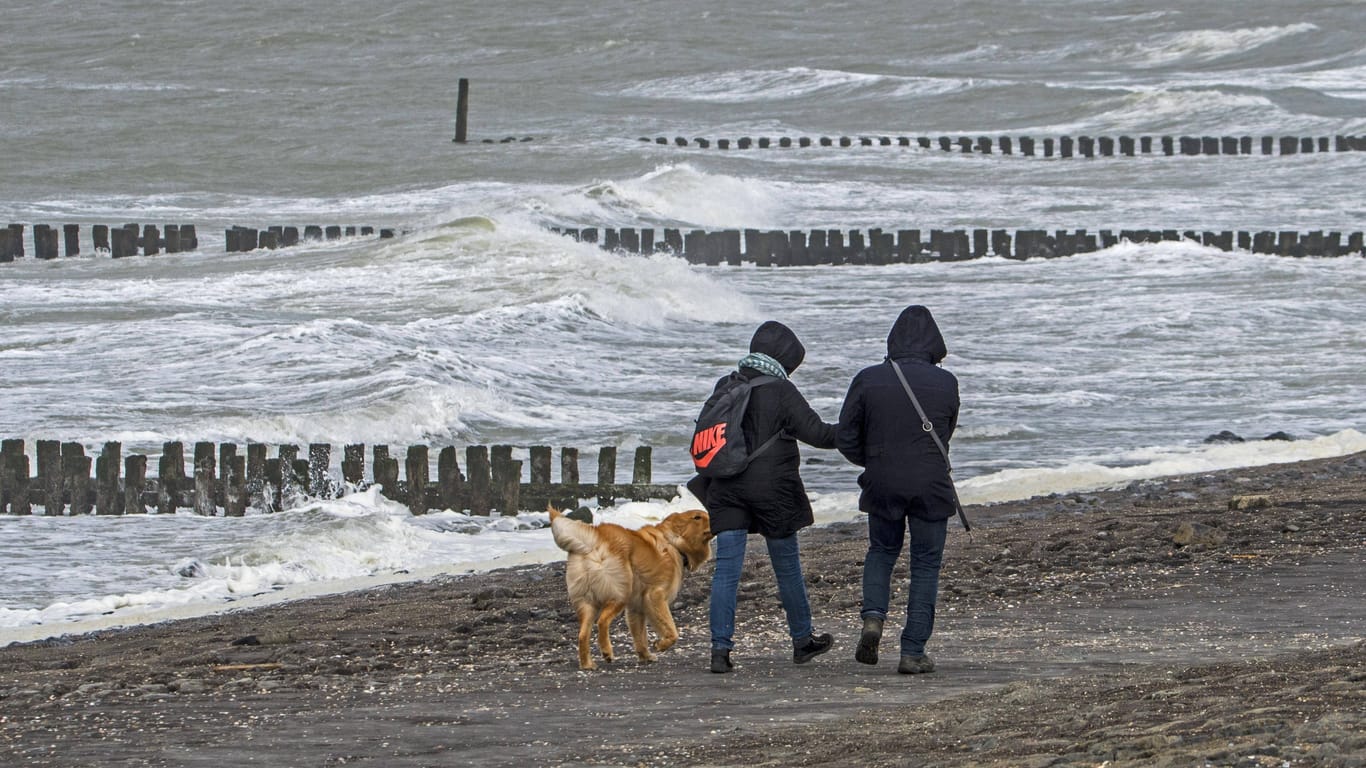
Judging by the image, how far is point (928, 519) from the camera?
6715 millimetres

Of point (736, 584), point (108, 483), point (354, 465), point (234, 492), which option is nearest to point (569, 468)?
point (354, 465)

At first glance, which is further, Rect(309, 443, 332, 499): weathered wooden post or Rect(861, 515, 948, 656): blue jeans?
Rect(309, 443, 332, 499): weathered wooden post

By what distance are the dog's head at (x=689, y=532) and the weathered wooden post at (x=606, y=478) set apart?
4.77m

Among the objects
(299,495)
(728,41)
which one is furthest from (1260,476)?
(728,41)

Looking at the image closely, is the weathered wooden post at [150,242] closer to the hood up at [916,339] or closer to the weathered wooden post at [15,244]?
the weathered wooden post at [15,244]

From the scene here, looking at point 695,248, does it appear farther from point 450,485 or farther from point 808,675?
point 808,675

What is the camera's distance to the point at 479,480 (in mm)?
12141

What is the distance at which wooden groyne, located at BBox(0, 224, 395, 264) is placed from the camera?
2928cm

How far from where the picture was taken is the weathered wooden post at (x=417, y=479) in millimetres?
12070

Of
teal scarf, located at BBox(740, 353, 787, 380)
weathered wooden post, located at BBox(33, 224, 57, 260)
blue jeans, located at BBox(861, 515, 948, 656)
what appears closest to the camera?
blue jeans, located at BBox(861, 515, 948, 656)

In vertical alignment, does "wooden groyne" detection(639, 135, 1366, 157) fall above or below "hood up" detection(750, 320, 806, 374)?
below

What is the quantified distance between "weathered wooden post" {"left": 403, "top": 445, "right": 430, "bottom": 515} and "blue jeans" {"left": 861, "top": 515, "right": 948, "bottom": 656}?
18.2 feet

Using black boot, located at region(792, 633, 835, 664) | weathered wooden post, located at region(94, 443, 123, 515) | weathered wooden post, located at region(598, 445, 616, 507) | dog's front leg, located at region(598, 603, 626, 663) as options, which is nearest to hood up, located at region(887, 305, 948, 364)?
black boot, located at region(792, 633, 835, 664)

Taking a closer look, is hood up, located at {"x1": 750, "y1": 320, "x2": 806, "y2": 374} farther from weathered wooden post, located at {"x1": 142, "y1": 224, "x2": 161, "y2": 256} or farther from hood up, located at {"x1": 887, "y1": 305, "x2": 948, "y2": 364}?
weathered wooden post, located at {"x1": 142, "y1": 224, "x2": 161, "y2": 256}
